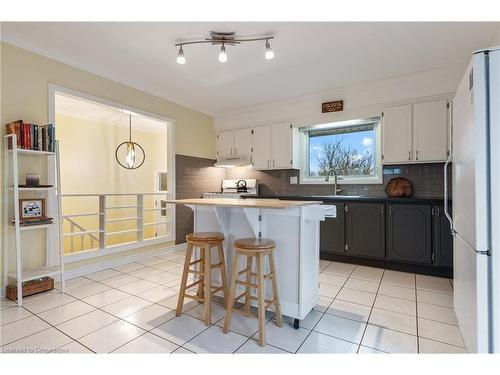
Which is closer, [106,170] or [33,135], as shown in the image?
[33,135]

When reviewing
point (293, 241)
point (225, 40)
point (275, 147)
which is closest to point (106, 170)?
point (275, 147)

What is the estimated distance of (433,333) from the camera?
6.14 feet

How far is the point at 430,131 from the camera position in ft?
11.0

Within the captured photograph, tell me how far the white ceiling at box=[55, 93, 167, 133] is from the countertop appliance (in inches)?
65.7

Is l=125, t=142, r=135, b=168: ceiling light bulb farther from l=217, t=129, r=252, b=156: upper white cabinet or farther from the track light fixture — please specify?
Answer: the track light fixture

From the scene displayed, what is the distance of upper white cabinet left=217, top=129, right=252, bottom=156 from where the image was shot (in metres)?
4.93

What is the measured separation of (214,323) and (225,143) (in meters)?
3.75

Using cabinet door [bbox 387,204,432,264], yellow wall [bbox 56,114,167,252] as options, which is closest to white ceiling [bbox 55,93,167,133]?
yellow wall [bbox 56,114,167,252]

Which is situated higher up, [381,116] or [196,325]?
[381,116]

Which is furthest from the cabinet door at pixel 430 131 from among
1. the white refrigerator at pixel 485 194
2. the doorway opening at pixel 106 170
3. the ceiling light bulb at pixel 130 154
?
the ceiling light bulb at pixel 130 154

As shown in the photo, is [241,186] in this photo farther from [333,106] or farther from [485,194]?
[485,194]
